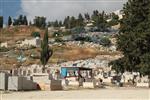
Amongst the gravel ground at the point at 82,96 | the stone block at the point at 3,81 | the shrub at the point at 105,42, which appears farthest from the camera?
the shrub at the point at 105,42

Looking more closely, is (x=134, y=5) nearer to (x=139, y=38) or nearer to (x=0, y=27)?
(x=139, y=38)

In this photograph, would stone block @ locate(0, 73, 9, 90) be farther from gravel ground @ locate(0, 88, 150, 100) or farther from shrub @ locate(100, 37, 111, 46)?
shrub @ locate(100, 37, 111, 46)

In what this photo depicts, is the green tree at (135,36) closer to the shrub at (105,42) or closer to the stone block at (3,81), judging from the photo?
the stone block at (3,81)

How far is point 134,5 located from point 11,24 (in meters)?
163

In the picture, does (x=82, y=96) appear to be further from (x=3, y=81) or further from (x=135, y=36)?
(x=135, y=36)

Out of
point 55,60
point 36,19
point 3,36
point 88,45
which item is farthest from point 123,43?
point 36,19

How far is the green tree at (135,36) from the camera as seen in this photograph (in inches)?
1433

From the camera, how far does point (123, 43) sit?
1505 inches

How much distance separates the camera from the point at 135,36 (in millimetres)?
37406

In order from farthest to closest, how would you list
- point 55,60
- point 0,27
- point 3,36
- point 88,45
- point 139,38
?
1. point 0,27
2. point 3,36
3. point 88,45
4. point 55,60
5. point 139,38

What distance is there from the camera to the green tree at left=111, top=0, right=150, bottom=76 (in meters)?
36.4

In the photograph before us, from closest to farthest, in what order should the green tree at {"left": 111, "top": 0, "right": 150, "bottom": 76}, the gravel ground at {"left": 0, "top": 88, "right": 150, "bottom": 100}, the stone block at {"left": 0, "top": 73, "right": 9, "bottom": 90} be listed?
the gravel ground at {"left": 0, "top": 88, "right": 150, "bottom": 100} → the stone block at {"left": 0, "top": 73, "right": 9, "bottom": 90} → the green tree at {"left": 111, "top": 0, "right": 150, "bottom": 76}

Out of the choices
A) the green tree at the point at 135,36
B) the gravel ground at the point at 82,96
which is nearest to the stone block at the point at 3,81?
the gravel ground at the point at 82,96

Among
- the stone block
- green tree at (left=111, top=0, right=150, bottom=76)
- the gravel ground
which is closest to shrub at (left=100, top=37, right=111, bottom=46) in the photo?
green tree at (left=111, top=0, right=150, bottom=76)
